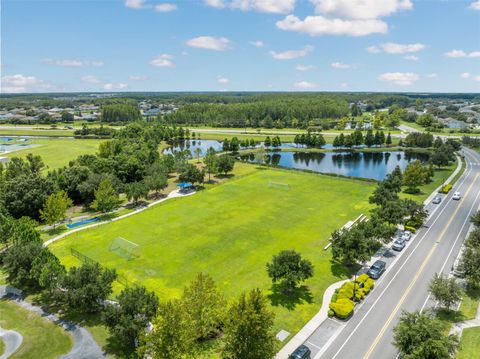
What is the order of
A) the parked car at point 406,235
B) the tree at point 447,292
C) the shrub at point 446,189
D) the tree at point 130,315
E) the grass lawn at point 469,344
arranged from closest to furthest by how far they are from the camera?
the grass lawn at point 469,344, the tree at point 130,315, the tree at point 447,292, the parked car at point 406,235, the shrub at point 446,189

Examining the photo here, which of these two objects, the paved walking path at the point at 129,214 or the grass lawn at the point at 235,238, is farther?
the paved walking path at the point at 129,214

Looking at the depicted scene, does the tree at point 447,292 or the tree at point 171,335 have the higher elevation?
the tree at point 171,335

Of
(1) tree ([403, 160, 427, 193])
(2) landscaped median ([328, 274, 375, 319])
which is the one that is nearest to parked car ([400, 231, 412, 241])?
(2) landscaped median ([328, 274, 375, 319])

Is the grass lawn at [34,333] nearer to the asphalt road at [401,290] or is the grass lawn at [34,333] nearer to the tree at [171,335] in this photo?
the tree at [171,335]

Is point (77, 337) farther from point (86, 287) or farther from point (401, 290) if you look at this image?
point (401, 290)

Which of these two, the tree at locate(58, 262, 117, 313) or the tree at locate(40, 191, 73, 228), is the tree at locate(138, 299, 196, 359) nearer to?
the tree at locate(58, 262, 117, 313)

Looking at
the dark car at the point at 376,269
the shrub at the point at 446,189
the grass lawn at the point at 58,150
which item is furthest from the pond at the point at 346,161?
the grass lawn at the point at 58,150
